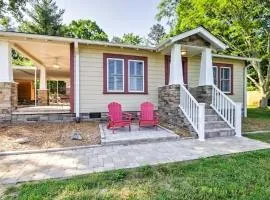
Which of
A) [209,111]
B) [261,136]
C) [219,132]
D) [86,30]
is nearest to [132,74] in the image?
[209,111]

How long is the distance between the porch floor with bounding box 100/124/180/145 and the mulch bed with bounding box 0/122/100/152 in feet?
0.96

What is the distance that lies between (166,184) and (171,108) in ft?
17.4

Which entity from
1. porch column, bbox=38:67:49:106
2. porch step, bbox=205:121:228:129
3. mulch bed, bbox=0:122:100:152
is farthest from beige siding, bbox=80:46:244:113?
porch column, bbox=38:67:49:106

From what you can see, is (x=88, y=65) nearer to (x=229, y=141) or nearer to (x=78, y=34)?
(x=229, y=141)

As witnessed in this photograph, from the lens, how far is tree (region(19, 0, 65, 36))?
26297 millimetres

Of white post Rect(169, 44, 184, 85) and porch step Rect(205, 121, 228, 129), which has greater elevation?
white post Rect(169, 44, 184, 85)

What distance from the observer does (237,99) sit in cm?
1198

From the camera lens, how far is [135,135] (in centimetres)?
691

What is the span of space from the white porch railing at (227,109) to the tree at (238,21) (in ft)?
27.6

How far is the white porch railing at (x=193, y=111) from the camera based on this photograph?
700cm

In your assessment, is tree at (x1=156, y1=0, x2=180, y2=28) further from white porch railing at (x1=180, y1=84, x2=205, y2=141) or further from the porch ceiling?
white porch railing at (x1=180, y1=84, x2=205, y2=141)

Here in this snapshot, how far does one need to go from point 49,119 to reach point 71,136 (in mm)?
2297

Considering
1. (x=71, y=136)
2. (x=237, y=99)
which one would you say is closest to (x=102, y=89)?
(x=71, y=136)

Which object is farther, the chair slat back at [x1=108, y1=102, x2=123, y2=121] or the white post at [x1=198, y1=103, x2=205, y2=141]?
the chair slat back at [x1=108, y1=102, x2=123, y2=121]
